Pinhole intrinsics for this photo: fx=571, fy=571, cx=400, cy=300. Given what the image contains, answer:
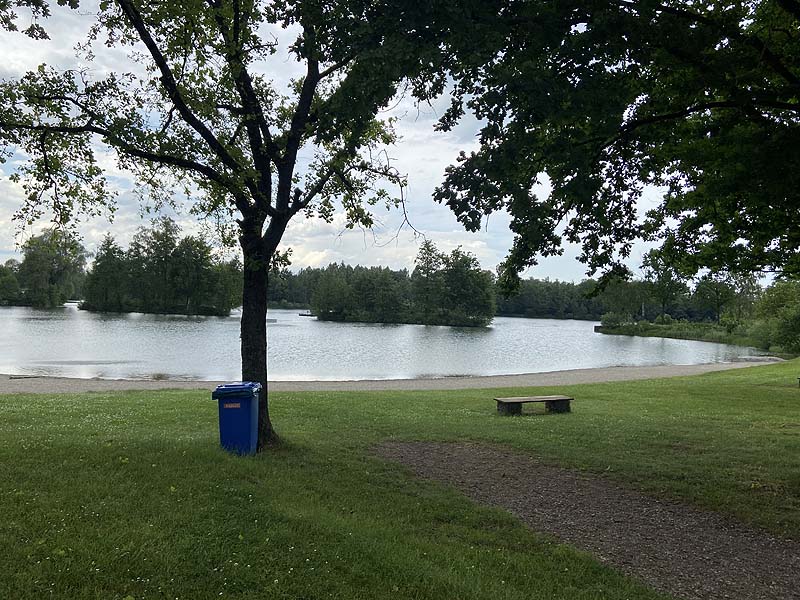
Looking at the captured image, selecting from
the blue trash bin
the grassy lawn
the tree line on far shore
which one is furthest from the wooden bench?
the tree line on far shore

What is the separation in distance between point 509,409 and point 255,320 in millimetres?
7453

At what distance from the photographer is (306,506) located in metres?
5.36

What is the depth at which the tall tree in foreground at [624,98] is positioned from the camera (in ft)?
17.8

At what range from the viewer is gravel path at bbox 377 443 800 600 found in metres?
4.54

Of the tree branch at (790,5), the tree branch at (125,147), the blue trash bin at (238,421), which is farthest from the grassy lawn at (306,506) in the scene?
the tree branch at (790,5)

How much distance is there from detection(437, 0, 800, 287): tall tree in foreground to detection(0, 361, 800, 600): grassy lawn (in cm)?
310

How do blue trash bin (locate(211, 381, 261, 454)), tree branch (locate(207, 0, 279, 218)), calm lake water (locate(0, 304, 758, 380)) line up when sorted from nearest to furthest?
blue trash bin (locate(211, 381, 261, 454)) → tree branch (locate(207, 0, 279, 218)) → calm lake water (locate(0, 304, 758, 380))

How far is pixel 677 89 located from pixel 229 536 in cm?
671

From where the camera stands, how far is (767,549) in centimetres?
520

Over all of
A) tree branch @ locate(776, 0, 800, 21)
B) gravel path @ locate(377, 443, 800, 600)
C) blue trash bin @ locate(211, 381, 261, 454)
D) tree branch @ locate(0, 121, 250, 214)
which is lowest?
gravel path @ locate(377, 443, 800, 600)

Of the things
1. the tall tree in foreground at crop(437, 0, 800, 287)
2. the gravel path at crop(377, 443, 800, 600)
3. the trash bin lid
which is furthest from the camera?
the trash bin lid

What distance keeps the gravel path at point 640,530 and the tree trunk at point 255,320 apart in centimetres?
211

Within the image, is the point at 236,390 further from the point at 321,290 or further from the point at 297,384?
the point at 321,290

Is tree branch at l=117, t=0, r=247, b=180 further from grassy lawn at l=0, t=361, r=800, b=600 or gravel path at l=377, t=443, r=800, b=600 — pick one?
gravel path at l=377, t=443, r=800, b=600
